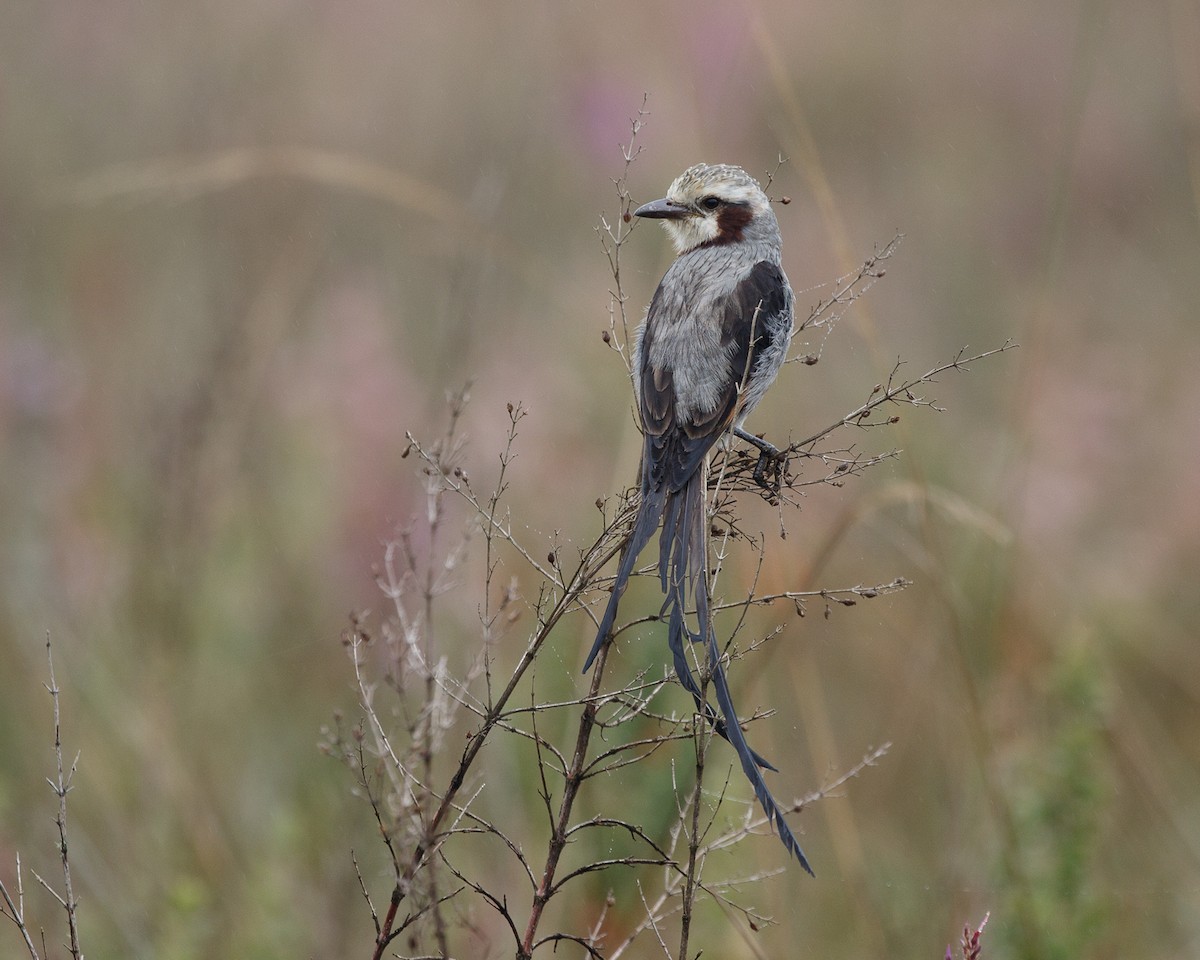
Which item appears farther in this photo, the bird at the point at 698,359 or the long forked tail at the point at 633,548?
the bird at the point at 698,359

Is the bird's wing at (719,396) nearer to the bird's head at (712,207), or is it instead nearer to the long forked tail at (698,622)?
the long forked tail at (698,622)

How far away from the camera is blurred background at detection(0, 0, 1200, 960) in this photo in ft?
12.2

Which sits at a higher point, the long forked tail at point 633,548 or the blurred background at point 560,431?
the blurred background at point 560,431

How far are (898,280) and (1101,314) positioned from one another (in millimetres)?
1212

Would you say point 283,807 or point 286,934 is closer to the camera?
point 286,934

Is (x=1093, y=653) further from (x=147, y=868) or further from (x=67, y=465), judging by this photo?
(x=67, y=465)

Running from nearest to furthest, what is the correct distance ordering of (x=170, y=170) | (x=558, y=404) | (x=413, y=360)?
(x=170, y=170) → (x=558, y=404) → (x=413, y=360)

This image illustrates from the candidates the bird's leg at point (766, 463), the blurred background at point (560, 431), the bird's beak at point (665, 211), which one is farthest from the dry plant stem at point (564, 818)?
the bird's beak at point (665, 211)

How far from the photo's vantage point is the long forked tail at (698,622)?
6.51ft

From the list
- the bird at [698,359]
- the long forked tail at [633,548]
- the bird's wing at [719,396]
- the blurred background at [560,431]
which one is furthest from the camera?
the blurred background at [560,431]

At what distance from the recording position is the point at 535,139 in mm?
9023

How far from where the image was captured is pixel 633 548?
2.58m

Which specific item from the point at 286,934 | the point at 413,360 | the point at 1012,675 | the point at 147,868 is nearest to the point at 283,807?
the point at 147,868

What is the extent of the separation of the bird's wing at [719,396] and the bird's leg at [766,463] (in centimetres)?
12
